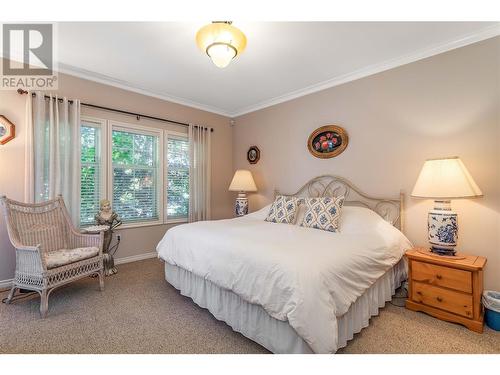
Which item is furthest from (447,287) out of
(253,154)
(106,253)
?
(106,253)

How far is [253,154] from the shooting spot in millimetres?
4453

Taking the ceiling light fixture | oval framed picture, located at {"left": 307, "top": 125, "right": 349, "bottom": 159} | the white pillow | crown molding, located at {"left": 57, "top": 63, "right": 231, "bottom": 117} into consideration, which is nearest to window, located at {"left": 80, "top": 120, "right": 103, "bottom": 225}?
crown molding, located at {"left": 57, "top": 63, "right": 231, "bottom": 117}

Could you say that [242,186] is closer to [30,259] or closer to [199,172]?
[199,172]

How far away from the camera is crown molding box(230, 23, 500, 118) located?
2221 millimetres

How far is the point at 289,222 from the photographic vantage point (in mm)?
3000

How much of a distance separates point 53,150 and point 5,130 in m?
0.46

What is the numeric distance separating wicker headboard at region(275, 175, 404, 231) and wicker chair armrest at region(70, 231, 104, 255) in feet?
8.75

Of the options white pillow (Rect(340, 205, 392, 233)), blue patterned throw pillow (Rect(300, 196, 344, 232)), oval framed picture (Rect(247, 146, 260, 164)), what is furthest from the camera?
oval framed picture (Rect(247, 146, 260, 164))

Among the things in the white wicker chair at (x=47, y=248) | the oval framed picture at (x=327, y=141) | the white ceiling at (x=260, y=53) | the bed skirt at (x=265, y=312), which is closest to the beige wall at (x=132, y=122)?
the white ceiling at (x=260, y=53)

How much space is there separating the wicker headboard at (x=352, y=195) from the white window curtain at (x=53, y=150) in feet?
10.1

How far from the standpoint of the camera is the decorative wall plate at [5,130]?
264 centimetres

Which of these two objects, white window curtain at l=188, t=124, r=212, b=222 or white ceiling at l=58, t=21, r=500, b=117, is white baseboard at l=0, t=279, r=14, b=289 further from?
white ceiling at l=58, t=21, r=500, b=117
